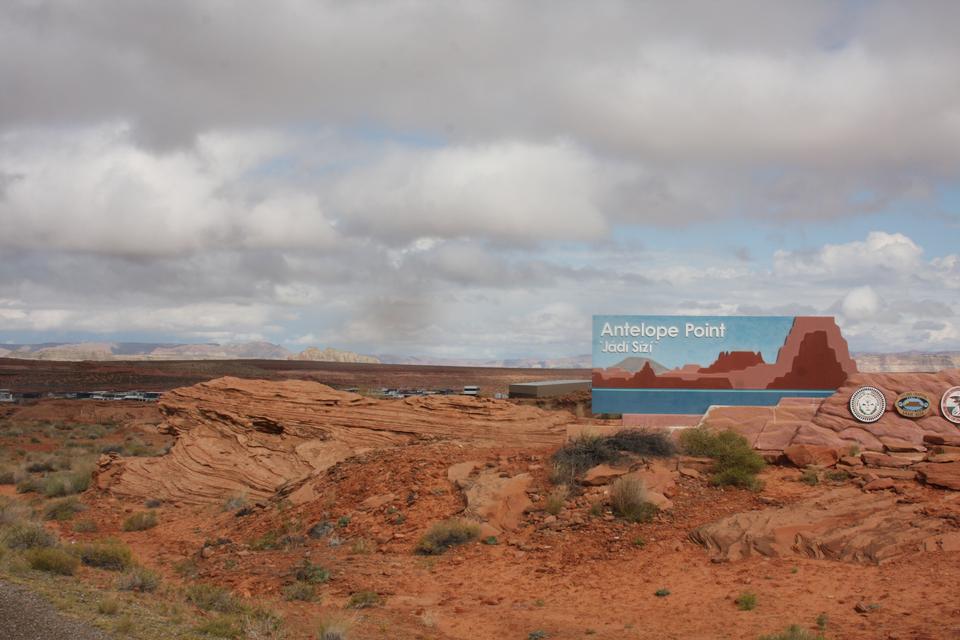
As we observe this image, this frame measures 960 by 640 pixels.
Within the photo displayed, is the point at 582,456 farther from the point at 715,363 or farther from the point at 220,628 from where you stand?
the point at 220,628

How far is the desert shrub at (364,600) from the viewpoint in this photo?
14.6 metres

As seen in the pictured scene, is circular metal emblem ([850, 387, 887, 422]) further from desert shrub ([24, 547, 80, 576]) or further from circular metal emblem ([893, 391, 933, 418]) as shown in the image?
desert shrub ([24, 547, 80, 576])

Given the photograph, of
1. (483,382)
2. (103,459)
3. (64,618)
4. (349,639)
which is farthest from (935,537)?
(483,382)

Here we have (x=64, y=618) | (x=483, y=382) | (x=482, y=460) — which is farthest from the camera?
(x=483, y=382)

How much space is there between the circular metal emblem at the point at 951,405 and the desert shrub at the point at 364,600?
665 inches

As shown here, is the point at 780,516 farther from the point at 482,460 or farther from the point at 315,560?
the point at 315,560

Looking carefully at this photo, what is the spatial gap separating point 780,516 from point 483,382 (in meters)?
104

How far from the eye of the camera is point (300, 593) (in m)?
15.1

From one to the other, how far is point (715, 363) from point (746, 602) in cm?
1611

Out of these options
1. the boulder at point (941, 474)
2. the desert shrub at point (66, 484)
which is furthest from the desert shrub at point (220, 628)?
the desert shrub at point (66, 484)

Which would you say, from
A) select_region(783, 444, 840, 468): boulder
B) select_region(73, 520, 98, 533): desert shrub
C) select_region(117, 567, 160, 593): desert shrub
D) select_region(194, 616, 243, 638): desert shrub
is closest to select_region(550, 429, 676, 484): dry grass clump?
select_region(783, 444, 840, 468): boulder

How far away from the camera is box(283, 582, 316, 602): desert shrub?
1502cm

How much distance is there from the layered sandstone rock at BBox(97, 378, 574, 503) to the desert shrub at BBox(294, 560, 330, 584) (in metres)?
8.55

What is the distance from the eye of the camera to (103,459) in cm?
2845
